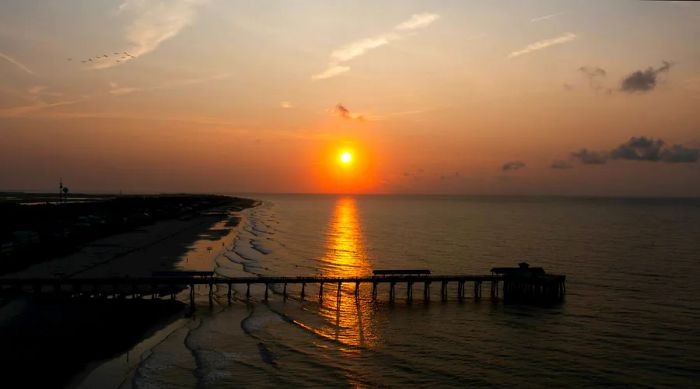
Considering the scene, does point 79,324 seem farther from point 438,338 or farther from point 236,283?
point 438,338

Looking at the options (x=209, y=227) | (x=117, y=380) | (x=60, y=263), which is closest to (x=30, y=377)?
(x=117, y=380)

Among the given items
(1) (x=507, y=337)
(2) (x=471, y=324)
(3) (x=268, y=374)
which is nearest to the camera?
(3) (x=268, y=374)

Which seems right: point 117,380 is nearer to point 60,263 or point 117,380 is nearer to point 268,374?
point 268,374

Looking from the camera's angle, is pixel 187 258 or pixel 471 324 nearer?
pixel 471 324

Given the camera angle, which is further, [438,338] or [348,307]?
[348,307]

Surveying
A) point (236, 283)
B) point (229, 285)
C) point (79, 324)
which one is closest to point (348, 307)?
point (229, 285)

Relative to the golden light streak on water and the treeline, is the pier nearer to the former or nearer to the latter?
the golden light streak on water

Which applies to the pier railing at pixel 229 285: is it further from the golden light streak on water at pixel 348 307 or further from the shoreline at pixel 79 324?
the shoreline at pixel 79 324

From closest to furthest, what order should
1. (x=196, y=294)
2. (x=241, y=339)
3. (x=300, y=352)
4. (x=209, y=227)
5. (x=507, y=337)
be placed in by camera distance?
(x=300, y=352) → (x=241, y=339) → (x=507, y=337) → (x=196, y=294) → (x=209, y=227)
